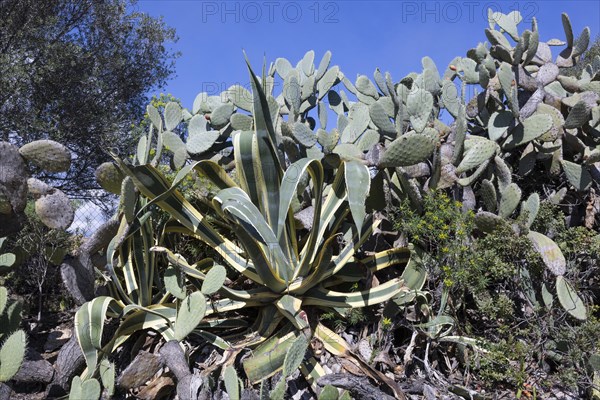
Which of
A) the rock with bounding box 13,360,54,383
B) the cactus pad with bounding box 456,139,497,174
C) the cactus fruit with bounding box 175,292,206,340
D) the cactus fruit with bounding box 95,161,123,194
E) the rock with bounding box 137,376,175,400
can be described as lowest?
the rock with bounding box 137,376,175,400

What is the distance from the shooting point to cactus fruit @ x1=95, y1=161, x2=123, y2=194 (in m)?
3.73

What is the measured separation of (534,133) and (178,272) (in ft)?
8.66

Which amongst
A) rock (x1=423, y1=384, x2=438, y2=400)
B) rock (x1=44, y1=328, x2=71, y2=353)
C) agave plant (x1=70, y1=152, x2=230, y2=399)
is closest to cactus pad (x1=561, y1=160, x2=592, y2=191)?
rock (x1=423, y1=384, x2=438, y2=400)

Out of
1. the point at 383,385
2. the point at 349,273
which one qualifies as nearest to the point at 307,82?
the point at 349,273

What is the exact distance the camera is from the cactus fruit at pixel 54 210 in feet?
11.7

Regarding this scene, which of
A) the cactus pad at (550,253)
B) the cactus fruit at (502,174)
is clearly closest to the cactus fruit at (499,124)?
the cactus fruit at (502,174)

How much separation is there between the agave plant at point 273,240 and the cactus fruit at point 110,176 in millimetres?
332

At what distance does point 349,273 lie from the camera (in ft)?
12.4

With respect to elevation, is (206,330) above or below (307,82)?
below

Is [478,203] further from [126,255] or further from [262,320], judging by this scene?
[126,255]

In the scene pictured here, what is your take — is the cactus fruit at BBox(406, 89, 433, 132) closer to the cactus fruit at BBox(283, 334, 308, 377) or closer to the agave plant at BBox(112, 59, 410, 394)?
the agave plant at BBox(112, 59, 410, 394)

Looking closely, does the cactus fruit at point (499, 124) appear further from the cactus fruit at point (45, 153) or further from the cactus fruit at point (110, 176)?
the cactus fruit at point (45, 153)

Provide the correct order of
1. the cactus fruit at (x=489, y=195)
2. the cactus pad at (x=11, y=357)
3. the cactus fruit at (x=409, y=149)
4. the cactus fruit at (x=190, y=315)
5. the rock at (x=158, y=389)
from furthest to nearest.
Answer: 1. the cactus fruit at (x=489, y=195)
2. the cactus fruit at (x=409, y=149)
3. the rock at (x=158, y=389)
4. the cactus fruit at (x=190, y=315)
5. the cactus pad at (x=11, y=357)

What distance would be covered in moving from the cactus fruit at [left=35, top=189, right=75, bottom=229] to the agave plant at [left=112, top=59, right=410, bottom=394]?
47cm
